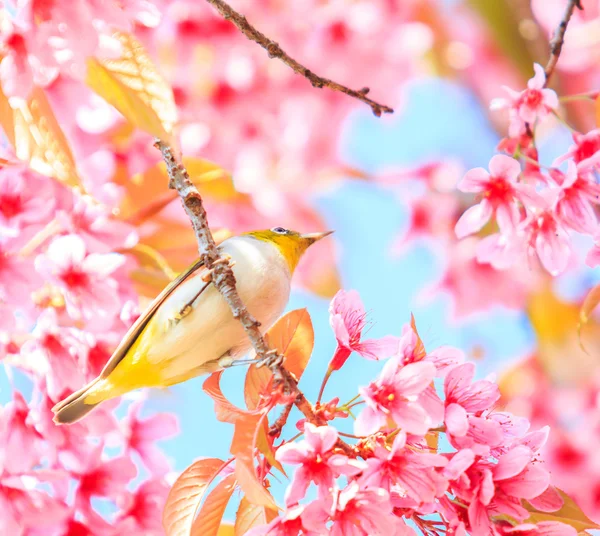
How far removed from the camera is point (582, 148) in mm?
1440

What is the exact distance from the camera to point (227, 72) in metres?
2.95

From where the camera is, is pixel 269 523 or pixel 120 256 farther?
pixel 120 256

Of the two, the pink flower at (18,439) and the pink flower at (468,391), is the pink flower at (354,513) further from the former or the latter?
the pink flower at (18,439)

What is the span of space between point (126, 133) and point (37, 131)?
889 millimetres

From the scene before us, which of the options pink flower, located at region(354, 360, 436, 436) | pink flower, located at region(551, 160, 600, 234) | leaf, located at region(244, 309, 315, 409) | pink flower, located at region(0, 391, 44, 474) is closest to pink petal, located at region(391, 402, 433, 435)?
pink flower, located at region(354, 360, 436, 436)

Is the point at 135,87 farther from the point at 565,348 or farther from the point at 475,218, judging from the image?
the point at 565,348

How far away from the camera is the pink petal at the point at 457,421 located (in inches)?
42.3

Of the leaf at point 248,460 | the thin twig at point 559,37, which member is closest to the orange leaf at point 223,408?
the leaf at point 248,460

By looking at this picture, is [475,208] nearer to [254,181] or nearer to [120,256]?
[120,256]

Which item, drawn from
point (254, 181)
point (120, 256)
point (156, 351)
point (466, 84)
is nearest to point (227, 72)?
point (254, 181)

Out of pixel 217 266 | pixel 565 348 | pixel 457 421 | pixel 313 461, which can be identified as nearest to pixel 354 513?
pixel 313 461

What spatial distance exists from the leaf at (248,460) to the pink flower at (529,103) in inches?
30.6

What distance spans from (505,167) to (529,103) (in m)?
0.14

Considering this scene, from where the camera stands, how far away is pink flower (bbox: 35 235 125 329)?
151cm
